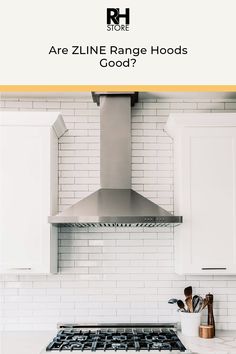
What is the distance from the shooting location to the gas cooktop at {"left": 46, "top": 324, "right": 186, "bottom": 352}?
10.0 ft

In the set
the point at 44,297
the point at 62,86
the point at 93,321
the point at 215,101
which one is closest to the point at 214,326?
the point at 93,321

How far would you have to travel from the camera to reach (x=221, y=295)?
3.68 m

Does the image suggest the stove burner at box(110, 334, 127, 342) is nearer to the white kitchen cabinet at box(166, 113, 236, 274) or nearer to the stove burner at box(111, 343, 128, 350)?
the stove burner at box(111, 343, 128, 350)

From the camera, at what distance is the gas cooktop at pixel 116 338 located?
10.0ft

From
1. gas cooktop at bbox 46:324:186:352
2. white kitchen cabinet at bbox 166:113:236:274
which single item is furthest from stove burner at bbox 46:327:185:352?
white kitchen cabinet at bbox 166:113:236:274

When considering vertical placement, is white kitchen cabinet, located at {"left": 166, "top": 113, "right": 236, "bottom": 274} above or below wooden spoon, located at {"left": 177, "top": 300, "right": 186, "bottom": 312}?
above

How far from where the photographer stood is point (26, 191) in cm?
336

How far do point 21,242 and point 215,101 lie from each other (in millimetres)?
1748
